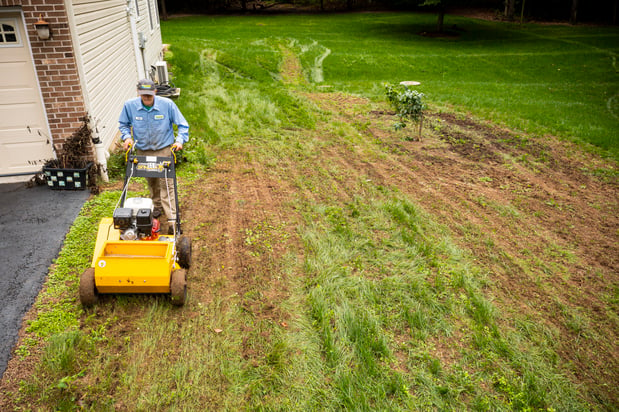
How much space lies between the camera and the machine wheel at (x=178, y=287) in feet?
14.9

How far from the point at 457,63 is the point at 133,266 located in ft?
70.2

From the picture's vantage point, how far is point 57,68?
23.4 feet

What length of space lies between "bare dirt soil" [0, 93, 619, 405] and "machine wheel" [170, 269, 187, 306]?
38cm

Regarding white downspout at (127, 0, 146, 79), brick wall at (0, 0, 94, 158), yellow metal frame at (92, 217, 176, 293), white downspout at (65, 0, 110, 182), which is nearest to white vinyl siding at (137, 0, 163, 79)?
white downspout at (127, 0, 146, 79)

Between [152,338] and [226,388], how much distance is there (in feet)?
3.15

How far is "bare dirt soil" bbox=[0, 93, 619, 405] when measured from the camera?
16.0ft

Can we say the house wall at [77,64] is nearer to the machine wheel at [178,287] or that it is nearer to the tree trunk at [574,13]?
the machine wheel at [178,287]

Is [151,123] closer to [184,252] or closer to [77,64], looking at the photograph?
[184,252]

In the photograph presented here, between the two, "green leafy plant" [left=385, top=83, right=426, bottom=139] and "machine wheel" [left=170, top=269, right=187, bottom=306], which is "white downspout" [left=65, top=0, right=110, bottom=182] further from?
"green leafy plant" [left=385, top=83, right=426, bottom=139]

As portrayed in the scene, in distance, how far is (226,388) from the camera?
3.84 metres

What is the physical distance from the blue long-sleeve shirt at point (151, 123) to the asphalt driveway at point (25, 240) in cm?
171

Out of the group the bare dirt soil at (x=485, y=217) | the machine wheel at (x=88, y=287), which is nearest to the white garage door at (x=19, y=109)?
the bare dirt soil at (x=485, y=217)

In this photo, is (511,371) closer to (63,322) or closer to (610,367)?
(610,367)

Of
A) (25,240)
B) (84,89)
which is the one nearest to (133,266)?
(25,240)
